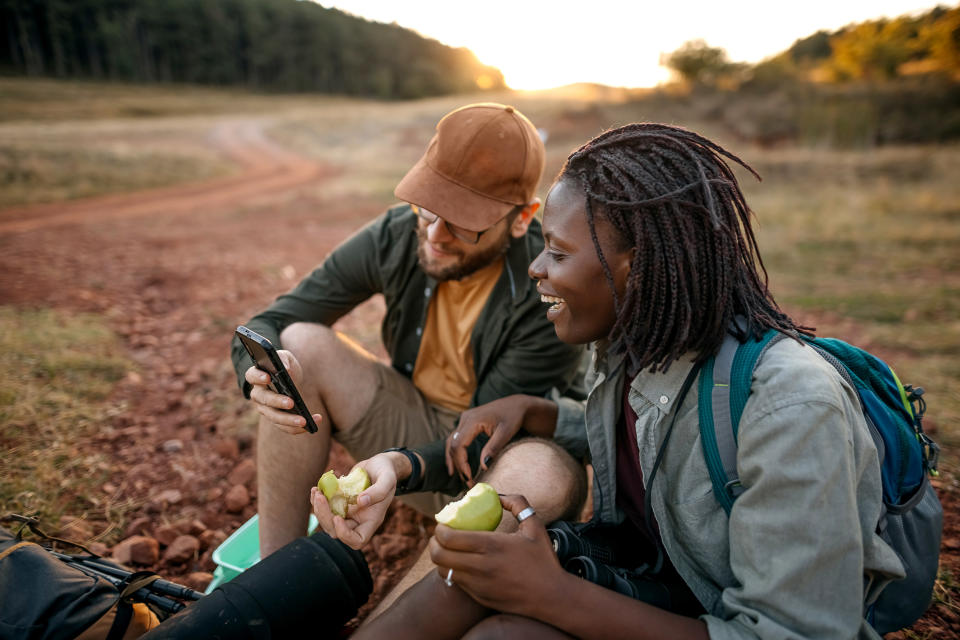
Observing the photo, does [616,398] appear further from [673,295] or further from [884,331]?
[884,331]

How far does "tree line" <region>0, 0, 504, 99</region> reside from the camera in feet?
133

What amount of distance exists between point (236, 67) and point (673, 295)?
215 ft

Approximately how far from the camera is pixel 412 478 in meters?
2.25

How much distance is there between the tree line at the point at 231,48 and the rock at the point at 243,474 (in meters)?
44.0

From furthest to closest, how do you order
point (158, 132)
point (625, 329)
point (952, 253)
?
point (158, 132), point (952, 253), point (625, 329)

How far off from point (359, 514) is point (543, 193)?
1237cm

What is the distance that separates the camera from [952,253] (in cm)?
802

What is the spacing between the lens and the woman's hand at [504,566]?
147 centimetres

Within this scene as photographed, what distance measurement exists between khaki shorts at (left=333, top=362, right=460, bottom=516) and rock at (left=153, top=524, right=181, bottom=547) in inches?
36.3

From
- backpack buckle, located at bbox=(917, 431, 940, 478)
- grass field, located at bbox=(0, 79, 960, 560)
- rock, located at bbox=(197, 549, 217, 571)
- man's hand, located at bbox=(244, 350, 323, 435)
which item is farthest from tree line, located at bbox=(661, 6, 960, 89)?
rock, located at bbox=(197, 549, 217, 571)

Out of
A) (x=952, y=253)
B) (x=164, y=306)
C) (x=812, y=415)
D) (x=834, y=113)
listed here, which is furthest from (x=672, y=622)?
(x=834, y=113)

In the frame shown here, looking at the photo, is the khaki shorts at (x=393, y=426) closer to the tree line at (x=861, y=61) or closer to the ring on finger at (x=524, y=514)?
the ring on finger at (x=524, y=514)

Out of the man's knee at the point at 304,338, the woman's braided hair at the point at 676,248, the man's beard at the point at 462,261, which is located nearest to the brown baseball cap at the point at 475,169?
the man's beard at the point at 462,261

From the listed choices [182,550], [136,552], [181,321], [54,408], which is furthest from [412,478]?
[181,321]
